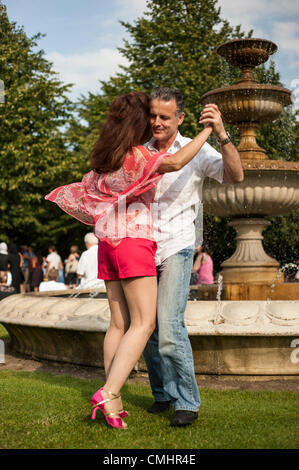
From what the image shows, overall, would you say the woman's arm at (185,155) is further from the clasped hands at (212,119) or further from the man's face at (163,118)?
the man's face at (163,118)

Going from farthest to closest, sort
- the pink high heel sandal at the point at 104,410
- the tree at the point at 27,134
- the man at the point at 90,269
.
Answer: the tree at the point at 27,134 → the man at the point at 90,269 → the pink high heel sandal at the point at 104,410

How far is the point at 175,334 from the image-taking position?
3453 millimetres

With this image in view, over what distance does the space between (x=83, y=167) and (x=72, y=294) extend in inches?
788

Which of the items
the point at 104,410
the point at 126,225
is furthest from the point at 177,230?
the point at 104,410

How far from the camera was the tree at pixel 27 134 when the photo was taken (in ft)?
84.3

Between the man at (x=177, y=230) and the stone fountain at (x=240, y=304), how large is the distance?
1.33 metres

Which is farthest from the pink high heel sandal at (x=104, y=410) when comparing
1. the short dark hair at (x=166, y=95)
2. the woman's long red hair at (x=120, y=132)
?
the short dark hair at (x=166, y=95)

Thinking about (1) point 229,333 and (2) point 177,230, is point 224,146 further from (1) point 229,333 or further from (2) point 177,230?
(1) point 229,333

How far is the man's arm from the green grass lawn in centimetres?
144

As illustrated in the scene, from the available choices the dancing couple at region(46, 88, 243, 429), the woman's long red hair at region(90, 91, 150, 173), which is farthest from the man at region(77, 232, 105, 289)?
the woman's long red hair at region(90, 91, 150, 173)

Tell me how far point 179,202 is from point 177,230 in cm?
18

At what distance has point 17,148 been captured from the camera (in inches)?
1023

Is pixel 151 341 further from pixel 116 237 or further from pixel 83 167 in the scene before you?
pixel 83 167
